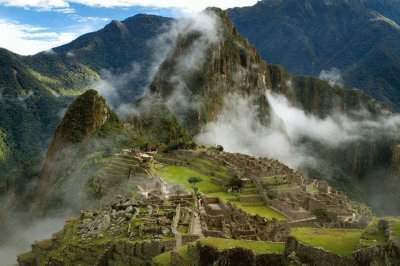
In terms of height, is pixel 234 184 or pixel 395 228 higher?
pixel 395 228

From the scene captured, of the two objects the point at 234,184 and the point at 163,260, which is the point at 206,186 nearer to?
the point at 234,184

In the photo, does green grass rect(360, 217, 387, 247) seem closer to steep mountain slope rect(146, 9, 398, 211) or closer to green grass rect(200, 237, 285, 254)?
green grass rect(200, 237, 285, 254)

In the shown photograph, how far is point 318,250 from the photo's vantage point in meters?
12.5

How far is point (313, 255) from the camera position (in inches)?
495

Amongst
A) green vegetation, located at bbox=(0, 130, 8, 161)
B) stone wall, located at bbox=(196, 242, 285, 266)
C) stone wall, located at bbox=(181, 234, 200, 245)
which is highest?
stone wall, located at bbox=(196, 242, 285, 266)

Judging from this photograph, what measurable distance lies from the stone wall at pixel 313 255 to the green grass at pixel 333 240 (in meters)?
0.13

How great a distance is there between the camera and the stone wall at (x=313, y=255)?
12109 millimetres

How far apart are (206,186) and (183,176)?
4640 millimetres

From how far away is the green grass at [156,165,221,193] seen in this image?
56.7 m

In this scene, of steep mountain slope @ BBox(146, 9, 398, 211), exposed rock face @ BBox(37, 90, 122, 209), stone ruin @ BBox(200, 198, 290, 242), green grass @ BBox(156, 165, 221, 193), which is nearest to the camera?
stone ruin @ BBox(200, 198, 290, 242)

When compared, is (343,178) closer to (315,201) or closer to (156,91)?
(156,91)

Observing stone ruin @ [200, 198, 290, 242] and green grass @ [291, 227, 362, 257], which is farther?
stone ruin @ [200, 198, 290, 242]

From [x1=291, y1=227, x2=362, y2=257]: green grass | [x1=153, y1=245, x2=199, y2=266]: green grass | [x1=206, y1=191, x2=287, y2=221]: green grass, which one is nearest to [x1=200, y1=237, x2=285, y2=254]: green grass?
[x1=153, y1=245, x2=199, y2=266]: green grass

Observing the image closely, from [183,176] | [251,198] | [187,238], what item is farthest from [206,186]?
[187,238]
